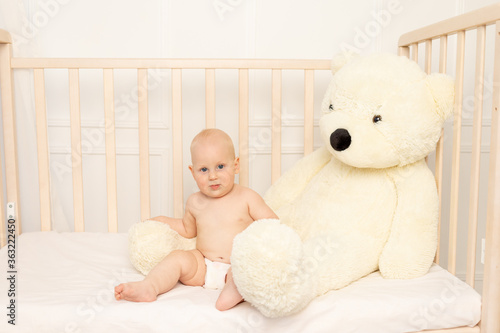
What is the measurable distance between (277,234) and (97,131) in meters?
0.99

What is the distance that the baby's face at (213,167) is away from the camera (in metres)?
1.20

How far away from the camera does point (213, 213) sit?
4.09 feet

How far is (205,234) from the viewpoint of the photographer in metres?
1.24

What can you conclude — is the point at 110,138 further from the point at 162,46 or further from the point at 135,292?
the point at 135,292

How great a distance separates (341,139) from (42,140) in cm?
94

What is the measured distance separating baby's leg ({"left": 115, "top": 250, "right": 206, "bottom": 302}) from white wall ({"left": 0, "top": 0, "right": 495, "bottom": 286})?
1.92ft

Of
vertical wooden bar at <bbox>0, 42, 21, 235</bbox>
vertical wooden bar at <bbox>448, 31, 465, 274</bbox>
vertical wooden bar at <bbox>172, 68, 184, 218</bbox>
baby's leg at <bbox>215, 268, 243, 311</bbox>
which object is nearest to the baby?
baby's leg at <bbox>215, 268, 243, 311</bbox>

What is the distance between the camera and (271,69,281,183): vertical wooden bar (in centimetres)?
153

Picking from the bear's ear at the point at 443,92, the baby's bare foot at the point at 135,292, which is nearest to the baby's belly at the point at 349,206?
the bear's ear at the point at 443,92

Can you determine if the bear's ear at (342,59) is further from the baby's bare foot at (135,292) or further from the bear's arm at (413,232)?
the baby's bare foot at (135,292)

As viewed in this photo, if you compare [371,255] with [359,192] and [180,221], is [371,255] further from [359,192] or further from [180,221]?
[180,221]

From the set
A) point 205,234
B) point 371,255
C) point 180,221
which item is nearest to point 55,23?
point 180,221

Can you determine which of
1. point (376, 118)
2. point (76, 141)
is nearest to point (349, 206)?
point (376, 118)

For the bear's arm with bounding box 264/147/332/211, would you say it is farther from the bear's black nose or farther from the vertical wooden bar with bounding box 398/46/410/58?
the vertical wooden bar with bounding box 398/46/410/58
